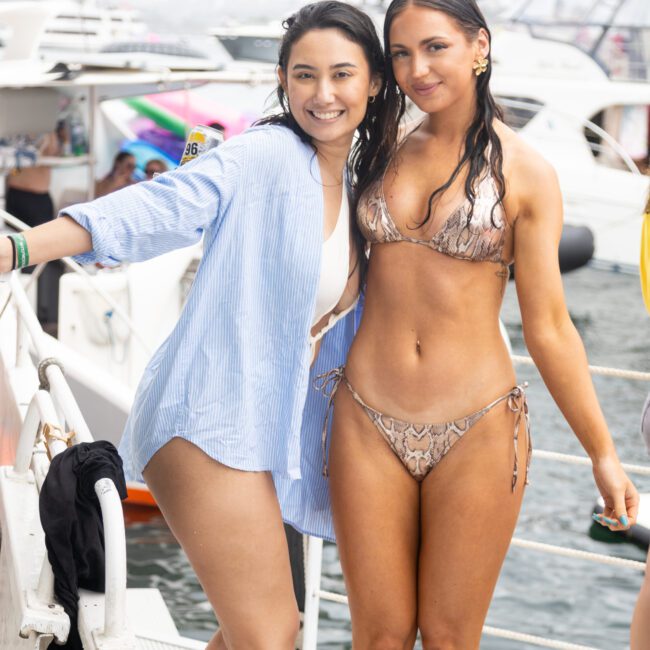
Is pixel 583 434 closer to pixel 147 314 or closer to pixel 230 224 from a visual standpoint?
pixel 230 224

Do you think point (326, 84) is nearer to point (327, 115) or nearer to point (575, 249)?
point (327, 115)

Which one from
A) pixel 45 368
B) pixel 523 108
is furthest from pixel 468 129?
pixel 523 108

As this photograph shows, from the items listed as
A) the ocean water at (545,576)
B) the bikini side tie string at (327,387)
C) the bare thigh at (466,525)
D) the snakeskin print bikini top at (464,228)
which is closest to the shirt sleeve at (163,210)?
the snakeskin print bikini top at (464,228)

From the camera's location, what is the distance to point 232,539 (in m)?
2.19

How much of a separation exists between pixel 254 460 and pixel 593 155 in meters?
19.1

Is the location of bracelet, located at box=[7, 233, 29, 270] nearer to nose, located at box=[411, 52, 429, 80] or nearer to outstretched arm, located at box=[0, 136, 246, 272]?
outstretched arm, located at box=[0, 136, 246, 272]

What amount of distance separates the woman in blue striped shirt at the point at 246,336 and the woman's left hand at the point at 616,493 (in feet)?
2.31

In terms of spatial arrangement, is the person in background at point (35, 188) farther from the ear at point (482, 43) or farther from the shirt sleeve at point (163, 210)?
the shirt sleeve at point (163, 210)

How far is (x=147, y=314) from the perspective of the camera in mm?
8523

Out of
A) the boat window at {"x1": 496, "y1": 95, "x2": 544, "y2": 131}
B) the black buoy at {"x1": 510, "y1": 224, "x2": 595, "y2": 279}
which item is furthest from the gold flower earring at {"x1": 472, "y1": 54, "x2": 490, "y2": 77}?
the boat window at {"x1": 496, "y1": 95, "x2": 544, "y2": 131}

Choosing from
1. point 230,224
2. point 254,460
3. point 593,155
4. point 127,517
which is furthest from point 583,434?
Result: point 593,155

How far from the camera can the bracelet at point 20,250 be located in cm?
194

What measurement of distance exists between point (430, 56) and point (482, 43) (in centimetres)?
16

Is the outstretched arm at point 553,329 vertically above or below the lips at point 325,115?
below
